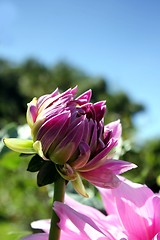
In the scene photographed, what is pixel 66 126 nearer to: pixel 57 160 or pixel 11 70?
pixel 57 160

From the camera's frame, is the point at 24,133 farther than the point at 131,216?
Yes

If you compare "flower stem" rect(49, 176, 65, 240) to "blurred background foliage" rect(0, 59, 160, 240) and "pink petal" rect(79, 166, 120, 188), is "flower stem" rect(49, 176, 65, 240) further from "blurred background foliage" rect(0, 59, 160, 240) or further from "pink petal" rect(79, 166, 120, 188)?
"blurred background foliage" rect(0, 59, 160, 240)

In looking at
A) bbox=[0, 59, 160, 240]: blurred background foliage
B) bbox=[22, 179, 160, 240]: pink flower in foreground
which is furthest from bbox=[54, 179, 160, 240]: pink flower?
bbox=[0, 59, 160, 240]: blurred background foliage

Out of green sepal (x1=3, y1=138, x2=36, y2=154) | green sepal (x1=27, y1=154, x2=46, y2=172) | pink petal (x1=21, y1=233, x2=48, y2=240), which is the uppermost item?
green sepal (x1=3, y1=138, x2=36, y2=154)

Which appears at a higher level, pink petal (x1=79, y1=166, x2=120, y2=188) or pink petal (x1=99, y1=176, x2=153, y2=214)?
pink petal (x1=79, y1=166, x2=120, y2=188)

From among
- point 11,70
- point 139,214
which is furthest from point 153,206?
point 11,70

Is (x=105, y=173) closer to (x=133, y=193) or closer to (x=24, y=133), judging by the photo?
(x=133, y=193)

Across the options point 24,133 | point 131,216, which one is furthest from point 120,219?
point 24,133

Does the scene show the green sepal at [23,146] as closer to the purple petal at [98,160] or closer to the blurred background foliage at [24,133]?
the purple petal at [98,160]

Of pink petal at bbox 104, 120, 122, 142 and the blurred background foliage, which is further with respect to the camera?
the blurred background foliage
